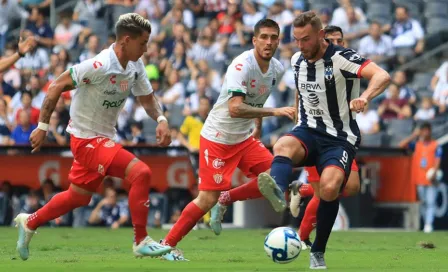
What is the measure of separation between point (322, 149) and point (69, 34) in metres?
16.8

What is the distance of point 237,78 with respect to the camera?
11.7 meters

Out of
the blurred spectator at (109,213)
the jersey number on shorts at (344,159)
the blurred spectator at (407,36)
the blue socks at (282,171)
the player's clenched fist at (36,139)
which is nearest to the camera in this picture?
the blue socks at (282,171)

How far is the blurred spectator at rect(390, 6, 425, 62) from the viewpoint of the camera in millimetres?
24141

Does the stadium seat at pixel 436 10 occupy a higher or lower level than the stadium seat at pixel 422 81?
higher

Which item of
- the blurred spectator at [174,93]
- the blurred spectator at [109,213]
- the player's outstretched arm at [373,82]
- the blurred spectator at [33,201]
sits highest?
the player's outstretched arm at [373,82]

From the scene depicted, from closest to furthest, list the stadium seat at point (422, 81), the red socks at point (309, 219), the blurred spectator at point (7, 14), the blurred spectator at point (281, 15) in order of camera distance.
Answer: the red socks at point (309, 219), the stadium seat at point (422, 81), the blurred spectator at point (281, 15), the blurred spectator at point (7, 14)

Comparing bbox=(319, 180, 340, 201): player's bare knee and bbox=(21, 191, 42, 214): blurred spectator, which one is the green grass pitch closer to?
bbox=(319, 180, 340, 201): player's bare knee

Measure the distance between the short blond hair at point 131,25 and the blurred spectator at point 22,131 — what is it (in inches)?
400

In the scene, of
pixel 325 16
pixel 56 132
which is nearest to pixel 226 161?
pixel 56 132

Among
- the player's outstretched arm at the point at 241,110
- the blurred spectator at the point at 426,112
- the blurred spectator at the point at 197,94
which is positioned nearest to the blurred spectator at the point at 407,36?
the blurred spectator at the point at 426,112

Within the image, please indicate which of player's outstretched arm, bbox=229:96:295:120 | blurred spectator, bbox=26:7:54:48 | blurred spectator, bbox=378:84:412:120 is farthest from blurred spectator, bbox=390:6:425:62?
player's outstretched arm, bbox=229:96:295:120

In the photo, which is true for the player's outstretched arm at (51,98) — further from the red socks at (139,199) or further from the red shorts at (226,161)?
the red shorts at (226,161)

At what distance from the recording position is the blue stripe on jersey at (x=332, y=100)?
34.5 ft

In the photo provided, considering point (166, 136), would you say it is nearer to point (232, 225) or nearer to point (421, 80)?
point (232, 225)
